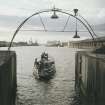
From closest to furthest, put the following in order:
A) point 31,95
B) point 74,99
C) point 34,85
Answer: point 74,99 < point 31,95 < point 34,85

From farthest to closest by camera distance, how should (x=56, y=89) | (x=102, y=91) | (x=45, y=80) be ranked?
(x=45, y=80), (x=56, y=89), (x=102, y=91)

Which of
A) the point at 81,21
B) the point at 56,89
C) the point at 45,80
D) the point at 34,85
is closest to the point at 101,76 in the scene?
the point at 81,21

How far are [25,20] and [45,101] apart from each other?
986 centimetres

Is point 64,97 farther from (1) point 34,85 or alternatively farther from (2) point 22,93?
(1) point 34,85

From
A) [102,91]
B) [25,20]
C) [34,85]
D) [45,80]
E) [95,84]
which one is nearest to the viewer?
[102,91]

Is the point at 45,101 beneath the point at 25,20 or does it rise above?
beneath

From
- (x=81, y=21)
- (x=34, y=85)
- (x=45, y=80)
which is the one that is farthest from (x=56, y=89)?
(x=81, y=21)

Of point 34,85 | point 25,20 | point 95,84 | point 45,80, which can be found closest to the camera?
point 95,84

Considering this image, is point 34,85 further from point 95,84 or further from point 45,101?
point 95,84

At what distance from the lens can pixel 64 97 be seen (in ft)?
124

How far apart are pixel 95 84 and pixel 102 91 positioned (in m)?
3.36

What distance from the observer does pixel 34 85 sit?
48938mm

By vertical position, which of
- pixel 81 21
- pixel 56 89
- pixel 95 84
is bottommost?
pixel 56 89

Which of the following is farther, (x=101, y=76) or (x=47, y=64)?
(x=47, y=64)
